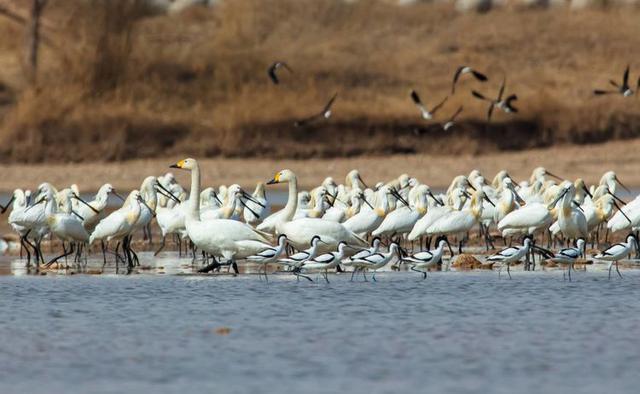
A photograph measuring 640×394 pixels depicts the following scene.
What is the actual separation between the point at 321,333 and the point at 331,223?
4.38 metres

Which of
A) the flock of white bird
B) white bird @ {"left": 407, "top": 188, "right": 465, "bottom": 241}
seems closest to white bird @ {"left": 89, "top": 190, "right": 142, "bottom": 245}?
the flock of white bird

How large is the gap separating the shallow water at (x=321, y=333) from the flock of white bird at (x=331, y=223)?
295mm

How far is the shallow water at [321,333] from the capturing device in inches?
405

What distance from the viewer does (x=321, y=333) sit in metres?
12.4

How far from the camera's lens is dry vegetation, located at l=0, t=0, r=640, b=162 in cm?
3419

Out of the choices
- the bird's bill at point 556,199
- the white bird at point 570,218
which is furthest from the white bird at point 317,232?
the bird's bill at point 556,199

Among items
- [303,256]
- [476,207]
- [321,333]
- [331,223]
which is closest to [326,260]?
[303,256]

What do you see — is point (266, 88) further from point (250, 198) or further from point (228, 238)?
point (228, 238)

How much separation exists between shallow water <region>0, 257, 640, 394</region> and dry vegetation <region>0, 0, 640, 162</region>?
57.8 ft

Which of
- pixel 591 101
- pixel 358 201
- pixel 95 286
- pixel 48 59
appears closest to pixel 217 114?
pixel 48 59

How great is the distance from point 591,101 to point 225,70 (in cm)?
848

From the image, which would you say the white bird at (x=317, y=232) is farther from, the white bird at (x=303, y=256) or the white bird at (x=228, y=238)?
the white bird at (x=228, y=238)

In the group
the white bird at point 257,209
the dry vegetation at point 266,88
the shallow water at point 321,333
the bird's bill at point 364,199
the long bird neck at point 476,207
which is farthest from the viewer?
the dry vegetation at point 266,88

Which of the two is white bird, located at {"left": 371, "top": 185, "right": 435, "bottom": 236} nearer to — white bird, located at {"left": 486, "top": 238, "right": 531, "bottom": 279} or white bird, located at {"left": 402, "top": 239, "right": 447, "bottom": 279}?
white bird, located at {"left": 402, "top": 239, "right": 447, "bottom": 279}
